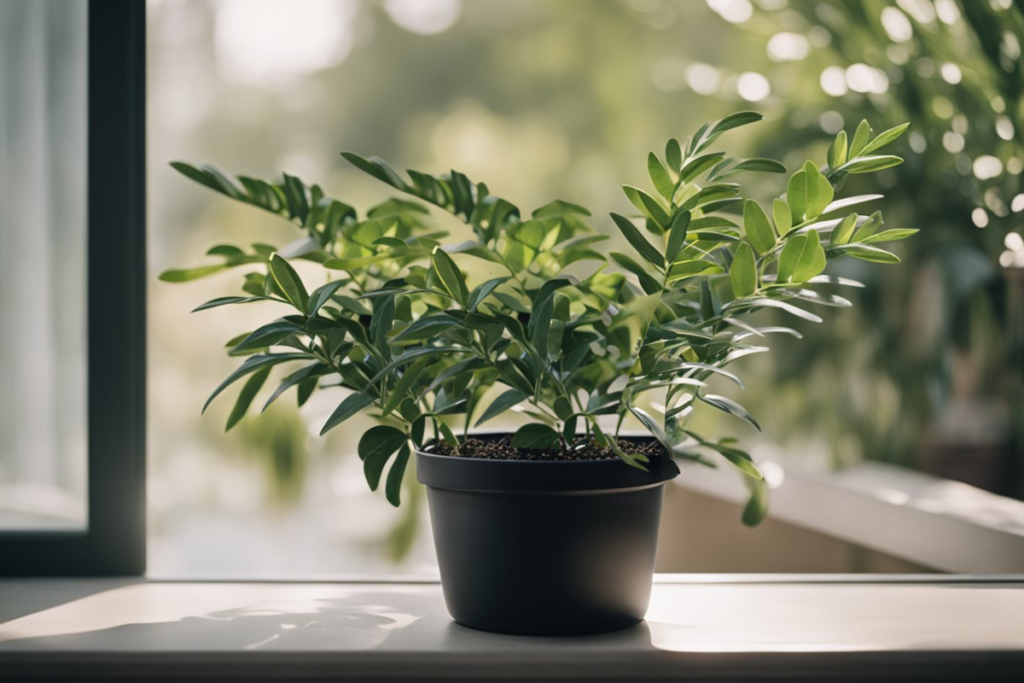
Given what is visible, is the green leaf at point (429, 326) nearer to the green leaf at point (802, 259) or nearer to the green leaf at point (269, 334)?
the green leaf at point (269, 334)

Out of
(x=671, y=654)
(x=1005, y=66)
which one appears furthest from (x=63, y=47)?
(x=1005, y=66)

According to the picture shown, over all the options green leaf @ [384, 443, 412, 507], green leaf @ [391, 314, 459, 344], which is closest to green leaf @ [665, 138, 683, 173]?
green leaf @ [391, 314, 459, 344]

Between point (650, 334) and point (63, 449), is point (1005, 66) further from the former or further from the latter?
point (63, 449)

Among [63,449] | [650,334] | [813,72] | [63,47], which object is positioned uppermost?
[813,72]

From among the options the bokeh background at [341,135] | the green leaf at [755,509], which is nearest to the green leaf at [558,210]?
the green leaf at [755,509]

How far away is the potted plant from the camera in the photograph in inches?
24.0

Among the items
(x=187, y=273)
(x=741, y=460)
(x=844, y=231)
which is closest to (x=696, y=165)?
(x=844, y=231)

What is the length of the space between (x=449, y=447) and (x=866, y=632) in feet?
1.22

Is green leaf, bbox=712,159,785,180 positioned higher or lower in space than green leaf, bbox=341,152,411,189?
lower

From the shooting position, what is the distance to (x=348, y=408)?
63cm

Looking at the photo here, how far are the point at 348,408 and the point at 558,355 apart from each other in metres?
0.17

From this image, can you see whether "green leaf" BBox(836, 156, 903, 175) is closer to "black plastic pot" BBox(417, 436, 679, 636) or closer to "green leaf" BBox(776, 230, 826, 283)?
"green leaf" BBox(776, 230, 826, 283)

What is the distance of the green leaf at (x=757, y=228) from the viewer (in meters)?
0.60

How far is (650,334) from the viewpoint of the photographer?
0.63m
